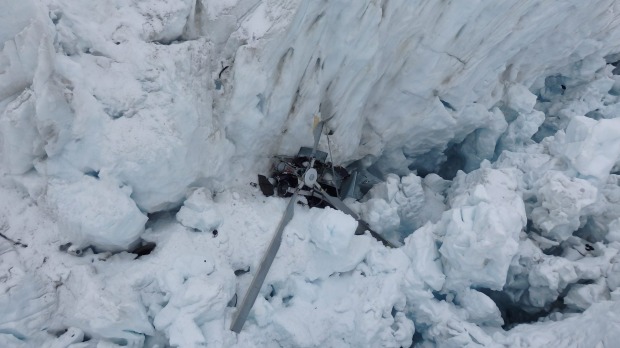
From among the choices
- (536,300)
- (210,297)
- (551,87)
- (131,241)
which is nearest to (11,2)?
(131,241)

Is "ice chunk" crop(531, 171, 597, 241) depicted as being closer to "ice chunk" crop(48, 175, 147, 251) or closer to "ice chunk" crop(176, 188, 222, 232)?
"ice chunk" crop(176, 188, 222, 232)

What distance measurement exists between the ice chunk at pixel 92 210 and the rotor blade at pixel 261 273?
101cm

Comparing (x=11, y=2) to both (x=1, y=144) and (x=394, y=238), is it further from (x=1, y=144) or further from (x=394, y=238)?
(x=394, y=238)

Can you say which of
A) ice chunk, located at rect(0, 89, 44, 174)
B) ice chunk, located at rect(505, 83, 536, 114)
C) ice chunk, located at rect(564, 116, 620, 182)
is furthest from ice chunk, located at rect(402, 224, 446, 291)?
ice chunk, located at rect(0, 89, 44, 174)

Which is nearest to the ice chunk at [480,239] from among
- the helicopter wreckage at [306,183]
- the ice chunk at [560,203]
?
the ice chunk at [560,203]

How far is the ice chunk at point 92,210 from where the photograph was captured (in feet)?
9.40

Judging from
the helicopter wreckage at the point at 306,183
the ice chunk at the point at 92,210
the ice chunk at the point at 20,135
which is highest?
the ice chunk at the point at 20,135

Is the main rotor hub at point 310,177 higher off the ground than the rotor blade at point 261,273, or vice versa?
the main rotor hub at point 310,177

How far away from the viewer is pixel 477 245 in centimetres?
348

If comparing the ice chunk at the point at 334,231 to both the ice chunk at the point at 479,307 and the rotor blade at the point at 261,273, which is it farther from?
the ice chunk at the point at 479,307

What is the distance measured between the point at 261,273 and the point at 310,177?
1077 millimetres

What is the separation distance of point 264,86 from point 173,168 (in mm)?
1018

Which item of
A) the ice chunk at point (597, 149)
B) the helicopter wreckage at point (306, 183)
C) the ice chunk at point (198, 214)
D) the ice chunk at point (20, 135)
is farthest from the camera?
the ice chunk at point (597, 149)

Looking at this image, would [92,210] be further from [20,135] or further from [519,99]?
[519,99]
